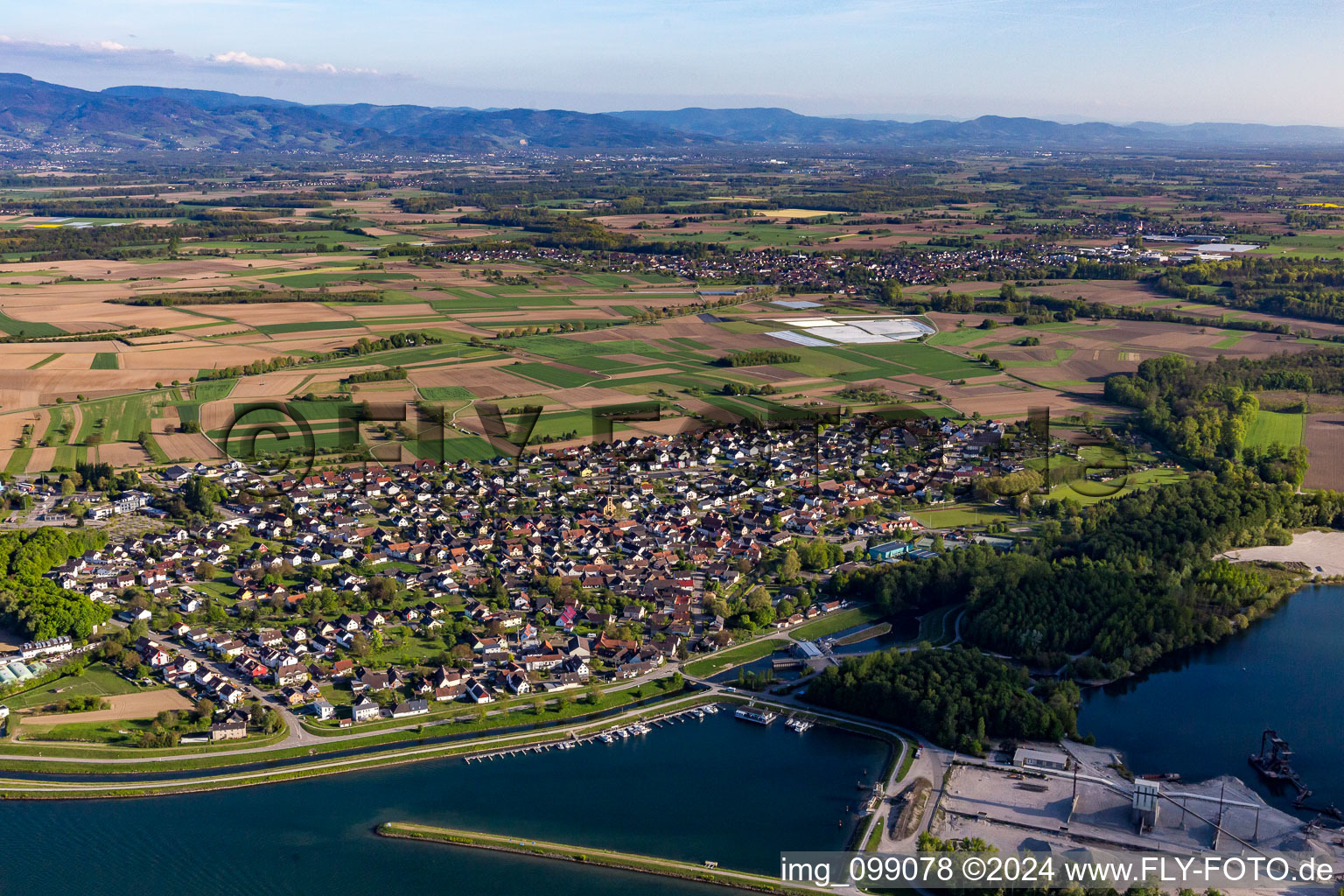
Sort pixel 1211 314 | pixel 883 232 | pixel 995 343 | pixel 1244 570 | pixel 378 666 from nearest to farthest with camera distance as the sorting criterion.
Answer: pixel 378 666 < pixel 1244 570 < pixel 995 343 < pixel 1211 314 < pixel 883 232

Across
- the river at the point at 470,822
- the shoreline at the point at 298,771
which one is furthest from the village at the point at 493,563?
the river at the point at 470,822

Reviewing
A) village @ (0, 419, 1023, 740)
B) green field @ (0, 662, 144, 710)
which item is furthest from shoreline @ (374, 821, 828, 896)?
green field @ (0, 662, 144, 710)

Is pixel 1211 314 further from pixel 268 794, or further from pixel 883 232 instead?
pixel 268 794

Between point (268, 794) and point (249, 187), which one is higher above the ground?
point (249, 187)

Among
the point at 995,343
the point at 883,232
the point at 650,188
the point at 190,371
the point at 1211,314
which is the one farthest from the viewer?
the point at 650,188

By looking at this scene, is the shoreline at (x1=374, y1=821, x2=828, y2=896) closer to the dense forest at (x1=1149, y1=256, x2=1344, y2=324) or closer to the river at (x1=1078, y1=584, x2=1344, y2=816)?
the river at (x1=1078, y1=584, x2=1344, y2=816)

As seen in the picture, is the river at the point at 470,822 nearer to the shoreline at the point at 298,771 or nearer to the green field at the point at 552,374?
the shoreline at the point at 298,771

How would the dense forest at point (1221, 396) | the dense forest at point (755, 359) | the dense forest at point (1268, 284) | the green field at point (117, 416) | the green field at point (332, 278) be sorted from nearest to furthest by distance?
the dense forest at point (1221, 396), the green field at point (117, 416), the dense forest at point (755, 359), the dense forest at point (1268, 284), the green field at point (332, 278)

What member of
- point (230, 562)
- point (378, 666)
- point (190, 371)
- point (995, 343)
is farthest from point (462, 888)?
point (995, 343)
